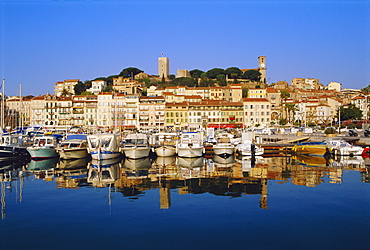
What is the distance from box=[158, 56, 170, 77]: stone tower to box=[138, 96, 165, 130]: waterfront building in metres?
75.8

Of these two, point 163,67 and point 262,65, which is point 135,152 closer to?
point 262,65

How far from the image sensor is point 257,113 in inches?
3167

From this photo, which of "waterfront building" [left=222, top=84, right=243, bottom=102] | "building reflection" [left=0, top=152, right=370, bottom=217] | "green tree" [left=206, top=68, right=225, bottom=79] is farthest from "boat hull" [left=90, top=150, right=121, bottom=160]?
"green tree" [left=206, top=68, right=225, bottom=79]

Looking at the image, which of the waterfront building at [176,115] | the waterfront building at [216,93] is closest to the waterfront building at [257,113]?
the waterfront building at [176,115]

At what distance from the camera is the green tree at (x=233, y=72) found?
447 ft

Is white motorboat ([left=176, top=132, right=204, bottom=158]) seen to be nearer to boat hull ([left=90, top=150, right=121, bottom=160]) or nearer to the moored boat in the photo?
boat hull ([left=90, top=150, right=121, bottom=160])

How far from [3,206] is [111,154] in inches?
705

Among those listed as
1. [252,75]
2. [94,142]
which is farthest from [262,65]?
[94,142]

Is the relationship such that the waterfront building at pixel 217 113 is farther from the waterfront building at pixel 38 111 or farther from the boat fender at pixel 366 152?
the boat fender at pixel 366 152

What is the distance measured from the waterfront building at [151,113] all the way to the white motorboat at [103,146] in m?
45.1

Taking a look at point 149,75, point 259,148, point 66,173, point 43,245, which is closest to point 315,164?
point 259,148

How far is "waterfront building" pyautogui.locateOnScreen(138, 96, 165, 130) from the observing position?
3159 inches

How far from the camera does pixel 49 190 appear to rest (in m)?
19.6

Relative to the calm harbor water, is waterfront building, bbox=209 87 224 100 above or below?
above
